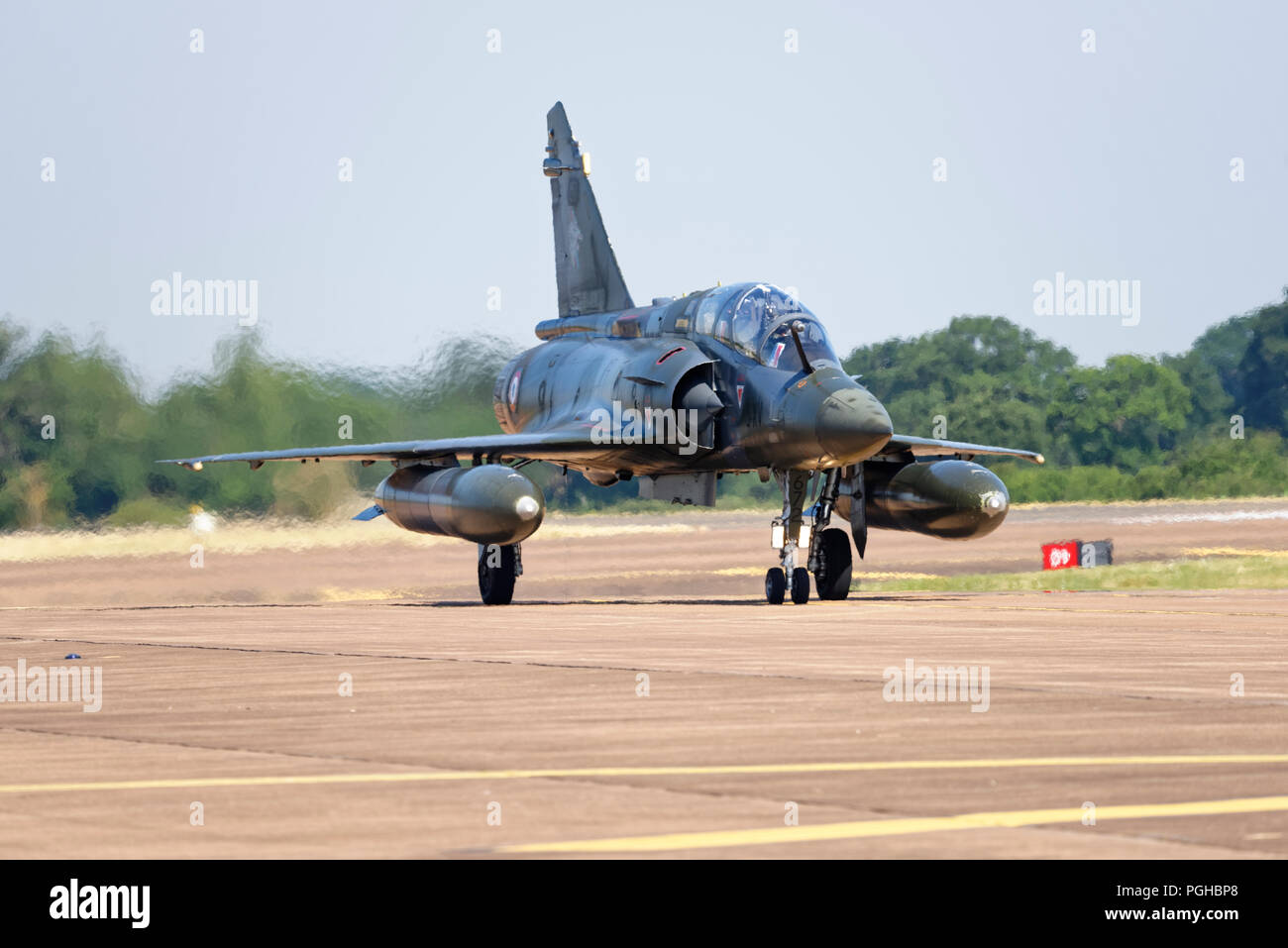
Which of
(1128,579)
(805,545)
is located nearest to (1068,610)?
(805,545)

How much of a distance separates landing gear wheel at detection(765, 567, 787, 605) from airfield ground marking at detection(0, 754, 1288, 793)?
16.6m

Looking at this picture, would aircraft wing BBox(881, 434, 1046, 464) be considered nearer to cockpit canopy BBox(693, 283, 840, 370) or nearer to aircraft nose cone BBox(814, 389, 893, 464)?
cockpit canopy BBox(693, 283, 840, 370)

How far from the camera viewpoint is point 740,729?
12195mm

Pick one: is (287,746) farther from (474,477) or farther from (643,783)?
(474,477)

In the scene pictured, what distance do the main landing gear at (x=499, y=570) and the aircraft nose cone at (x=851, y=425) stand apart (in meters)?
5.83

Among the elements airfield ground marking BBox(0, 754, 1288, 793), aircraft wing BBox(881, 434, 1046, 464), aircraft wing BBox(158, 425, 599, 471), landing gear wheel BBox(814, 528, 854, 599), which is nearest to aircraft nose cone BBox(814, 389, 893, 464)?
aircraft wing BBox(881, 434, 1046, 464)

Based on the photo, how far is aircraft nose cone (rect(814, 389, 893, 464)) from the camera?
25.8 metres

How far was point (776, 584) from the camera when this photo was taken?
2712 centimetres

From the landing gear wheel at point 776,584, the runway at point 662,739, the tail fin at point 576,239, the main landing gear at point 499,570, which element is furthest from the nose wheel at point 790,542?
the tail fin at point 576,239

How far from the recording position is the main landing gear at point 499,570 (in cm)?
3000

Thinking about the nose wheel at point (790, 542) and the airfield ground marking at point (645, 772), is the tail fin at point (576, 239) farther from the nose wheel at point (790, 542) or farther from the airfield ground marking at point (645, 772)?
the airfield ground marking at point (645, 772)

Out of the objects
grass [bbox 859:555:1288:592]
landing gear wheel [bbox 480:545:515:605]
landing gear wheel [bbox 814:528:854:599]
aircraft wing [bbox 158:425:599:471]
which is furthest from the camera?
grass [bbox 859:555:1288:592]

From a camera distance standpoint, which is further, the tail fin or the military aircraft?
the tail fin
